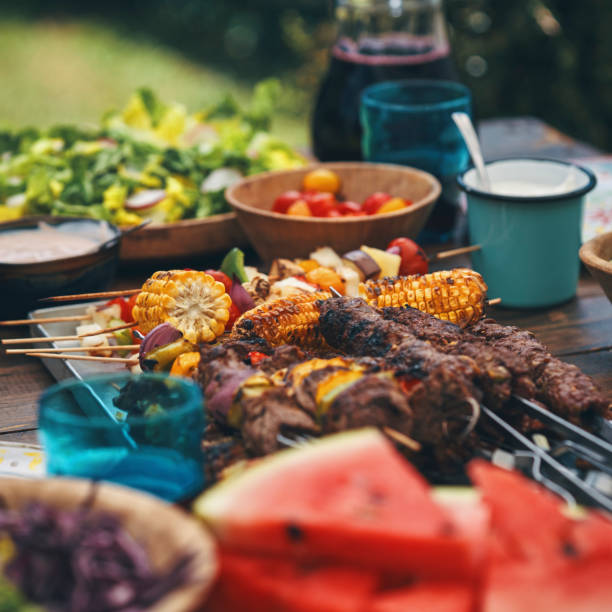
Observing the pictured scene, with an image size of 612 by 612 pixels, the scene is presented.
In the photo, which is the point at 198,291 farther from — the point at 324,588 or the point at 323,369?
the point at 324,588

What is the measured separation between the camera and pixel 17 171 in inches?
130

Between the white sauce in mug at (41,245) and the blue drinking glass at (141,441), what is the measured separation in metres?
1.08

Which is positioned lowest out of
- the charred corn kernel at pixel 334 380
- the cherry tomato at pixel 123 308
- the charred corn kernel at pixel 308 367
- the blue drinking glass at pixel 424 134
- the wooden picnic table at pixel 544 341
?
the wooden picnic table at pixel 544 341

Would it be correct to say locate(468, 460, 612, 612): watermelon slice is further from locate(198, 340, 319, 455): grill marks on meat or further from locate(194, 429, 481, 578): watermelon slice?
locate(198, 340, 319, 455): grill marks on meat

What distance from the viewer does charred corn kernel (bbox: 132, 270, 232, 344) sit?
2021 mm

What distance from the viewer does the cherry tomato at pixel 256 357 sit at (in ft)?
5.87

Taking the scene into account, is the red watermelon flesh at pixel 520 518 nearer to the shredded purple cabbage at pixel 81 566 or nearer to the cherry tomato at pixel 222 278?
the shredded purple cabbage at pixel 81 566

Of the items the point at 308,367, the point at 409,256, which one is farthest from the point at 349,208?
the point at 308,367

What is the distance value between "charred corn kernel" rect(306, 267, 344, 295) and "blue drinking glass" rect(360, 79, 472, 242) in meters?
0.80

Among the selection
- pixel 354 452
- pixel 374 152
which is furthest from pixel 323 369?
pixel 374 152

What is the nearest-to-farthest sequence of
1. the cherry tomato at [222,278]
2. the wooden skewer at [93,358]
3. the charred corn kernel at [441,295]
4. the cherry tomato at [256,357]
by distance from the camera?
the cherry tomato at [256,357] → the wooden skewer at [93,358] → the charred corn kernel at [441,295] → the cherry tomato at [222,278]

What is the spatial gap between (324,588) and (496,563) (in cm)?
23

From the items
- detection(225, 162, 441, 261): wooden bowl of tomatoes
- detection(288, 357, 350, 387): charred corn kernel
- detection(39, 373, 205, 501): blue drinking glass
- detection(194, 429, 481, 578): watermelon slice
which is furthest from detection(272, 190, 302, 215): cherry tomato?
detection(194, 429, 481, 578): watermelon slice

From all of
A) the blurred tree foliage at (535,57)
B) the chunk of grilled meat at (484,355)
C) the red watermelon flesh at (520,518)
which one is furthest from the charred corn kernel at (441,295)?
the blurred tree foliage at (535,57)
